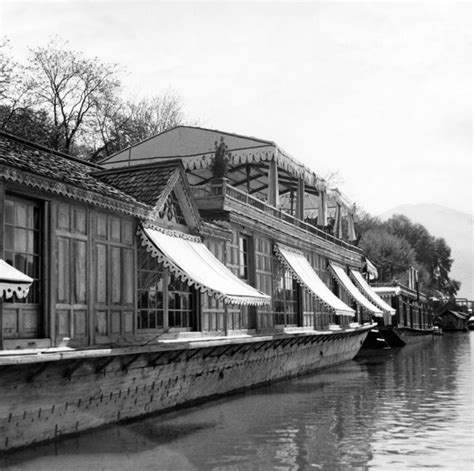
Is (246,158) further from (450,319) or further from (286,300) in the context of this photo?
(450,319)

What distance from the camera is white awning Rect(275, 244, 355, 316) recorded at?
22.8m

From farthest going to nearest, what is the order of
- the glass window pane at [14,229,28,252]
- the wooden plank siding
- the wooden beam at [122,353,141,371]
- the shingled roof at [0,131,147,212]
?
the wooden plank siding → the wooden beam at [122,353,141,371] → the glass window pane at [14,229,28,252] → the shingled roof at [0,131,147,212]

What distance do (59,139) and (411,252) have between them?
155 ft

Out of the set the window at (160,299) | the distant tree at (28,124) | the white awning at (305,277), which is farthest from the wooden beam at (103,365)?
the distant tree at (28,124)

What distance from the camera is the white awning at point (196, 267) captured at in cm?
1422

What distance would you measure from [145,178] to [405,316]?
162ft

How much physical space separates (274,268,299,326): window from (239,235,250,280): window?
248 centimetres

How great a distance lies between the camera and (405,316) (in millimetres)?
61812

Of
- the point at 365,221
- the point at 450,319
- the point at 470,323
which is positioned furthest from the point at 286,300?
the point at 470,323

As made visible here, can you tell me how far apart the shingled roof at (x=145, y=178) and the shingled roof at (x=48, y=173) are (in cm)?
36

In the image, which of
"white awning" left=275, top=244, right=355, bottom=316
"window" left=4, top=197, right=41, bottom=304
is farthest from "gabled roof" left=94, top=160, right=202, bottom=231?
"white awning" left=275, top=244, right=355, bottom=316

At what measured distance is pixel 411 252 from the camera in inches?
3059

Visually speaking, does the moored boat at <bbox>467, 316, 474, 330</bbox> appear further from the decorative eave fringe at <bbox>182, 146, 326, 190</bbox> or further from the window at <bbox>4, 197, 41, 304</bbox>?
the window at <bbox>4, 197, 41, 304</bbox>

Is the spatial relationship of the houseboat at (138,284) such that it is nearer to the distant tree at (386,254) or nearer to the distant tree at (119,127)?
the distant tree at (119,127)
